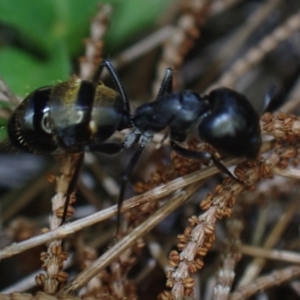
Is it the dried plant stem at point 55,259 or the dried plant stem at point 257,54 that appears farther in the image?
the dried plant stem at point 257,54

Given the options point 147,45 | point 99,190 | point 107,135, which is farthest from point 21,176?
point 147,45

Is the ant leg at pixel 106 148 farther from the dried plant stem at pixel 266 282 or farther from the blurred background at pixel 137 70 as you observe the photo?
the dried plant stem at pixel 266 282

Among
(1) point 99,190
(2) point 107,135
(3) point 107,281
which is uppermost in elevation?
(2) point 107,135

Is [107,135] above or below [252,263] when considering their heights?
above

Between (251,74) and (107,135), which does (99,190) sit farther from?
(251,74)

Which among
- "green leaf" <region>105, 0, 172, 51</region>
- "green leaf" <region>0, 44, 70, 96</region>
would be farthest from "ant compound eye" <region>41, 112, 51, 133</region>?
"green leaf" <region>105, 0, 172, 51</region>

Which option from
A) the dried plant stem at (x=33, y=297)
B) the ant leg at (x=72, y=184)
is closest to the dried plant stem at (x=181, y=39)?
the ant leg at (x=72, y=184)

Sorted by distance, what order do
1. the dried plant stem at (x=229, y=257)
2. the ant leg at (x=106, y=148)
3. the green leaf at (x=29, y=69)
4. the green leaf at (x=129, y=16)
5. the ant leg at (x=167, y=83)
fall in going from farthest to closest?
the green leaf at (x=129, y=16)
the green leaf at (x=29, y=69)
the ant leg at (x=167, y=83)
the ant leg at (x=106, y=148)
the dried plant stem at (x=229, y=257)
